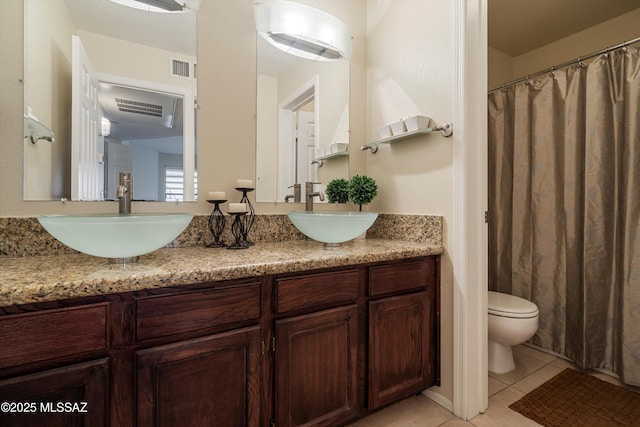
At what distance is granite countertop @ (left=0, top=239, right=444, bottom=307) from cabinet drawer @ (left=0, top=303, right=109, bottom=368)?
45 millimetres

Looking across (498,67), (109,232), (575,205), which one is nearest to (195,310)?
(109,232)

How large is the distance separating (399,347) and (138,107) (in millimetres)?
1565

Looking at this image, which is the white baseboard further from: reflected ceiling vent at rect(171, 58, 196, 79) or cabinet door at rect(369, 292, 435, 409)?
reflected ceiling vent at rect(171, 58, 196, 79)

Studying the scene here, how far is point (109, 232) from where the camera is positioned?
0.82m

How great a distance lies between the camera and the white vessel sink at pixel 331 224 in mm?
1273

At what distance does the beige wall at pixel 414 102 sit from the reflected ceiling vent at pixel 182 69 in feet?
3.55

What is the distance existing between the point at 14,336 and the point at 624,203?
2680 millimetres

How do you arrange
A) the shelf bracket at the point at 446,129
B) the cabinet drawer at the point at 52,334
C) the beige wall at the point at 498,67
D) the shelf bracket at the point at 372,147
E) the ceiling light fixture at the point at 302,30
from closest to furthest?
1. the cabinet drawer at the point at 52,334
2. the shelf bracket at the point at 446,129
3. the ceiling light fixture at the point at 302,30
4. the shelf bracket at the point at 372,147
5. the beige wall at the point at 498,67

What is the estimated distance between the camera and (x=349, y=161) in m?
1.88

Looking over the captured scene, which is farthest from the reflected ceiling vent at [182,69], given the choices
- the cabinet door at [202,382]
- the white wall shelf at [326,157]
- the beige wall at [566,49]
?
the beige wall at [566,49]

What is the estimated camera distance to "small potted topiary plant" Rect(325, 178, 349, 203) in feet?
5.65

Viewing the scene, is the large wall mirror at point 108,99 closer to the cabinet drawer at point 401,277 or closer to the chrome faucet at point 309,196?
the chrome faucet at point 309,196

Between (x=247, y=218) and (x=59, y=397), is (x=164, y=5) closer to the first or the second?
(x=247, y=218)

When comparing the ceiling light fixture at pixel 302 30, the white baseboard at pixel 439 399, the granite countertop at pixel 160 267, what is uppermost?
the ceiling light fixture at pixel 302 30
